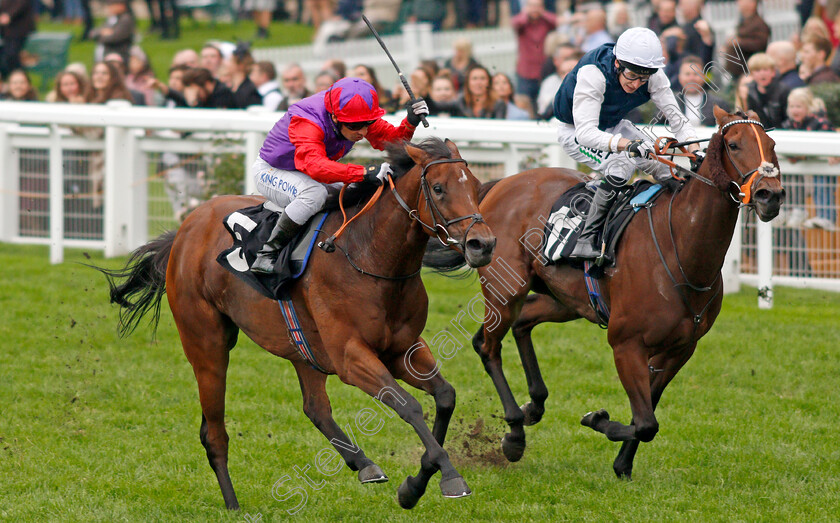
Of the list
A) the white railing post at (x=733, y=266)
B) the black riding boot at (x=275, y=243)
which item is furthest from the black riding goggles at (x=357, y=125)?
the white railing post at (x=733, y=266)

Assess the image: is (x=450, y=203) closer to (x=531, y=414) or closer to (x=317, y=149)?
(x=317, y=149)

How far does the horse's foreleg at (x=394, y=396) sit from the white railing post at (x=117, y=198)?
5.78 m

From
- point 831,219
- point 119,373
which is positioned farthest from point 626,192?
point 119,373

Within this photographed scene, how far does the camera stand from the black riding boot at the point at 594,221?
5.70m

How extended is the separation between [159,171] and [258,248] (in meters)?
5.27

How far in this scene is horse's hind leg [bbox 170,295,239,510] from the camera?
5398mm

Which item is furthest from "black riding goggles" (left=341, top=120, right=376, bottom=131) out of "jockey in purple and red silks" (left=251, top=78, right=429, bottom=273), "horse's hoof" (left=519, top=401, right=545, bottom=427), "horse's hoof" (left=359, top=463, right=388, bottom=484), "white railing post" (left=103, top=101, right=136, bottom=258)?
"white railing post" (left=103, top=101, right=136, bottom=258)

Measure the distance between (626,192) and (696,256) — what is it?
2.33 feet

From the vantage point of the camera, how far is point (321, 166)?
476 cm

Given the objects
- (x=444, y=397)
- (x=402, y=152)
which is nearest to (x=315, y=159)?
(x=402, y=152)

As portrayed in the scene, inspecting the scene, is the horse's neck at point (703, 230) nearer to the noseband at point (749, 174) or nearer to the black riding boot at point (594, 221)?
the noseband at point (749, 174)

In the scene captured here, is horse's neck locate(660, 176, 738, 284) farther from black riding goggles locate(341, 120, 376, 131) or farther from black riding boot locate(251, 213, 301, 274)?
black riding boot locate(251, 213, 301, 274)

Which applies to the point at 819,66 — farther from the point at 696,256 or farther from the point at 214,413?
the point at 214,413

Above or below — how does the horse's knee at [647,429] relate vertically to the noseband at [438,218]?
below
